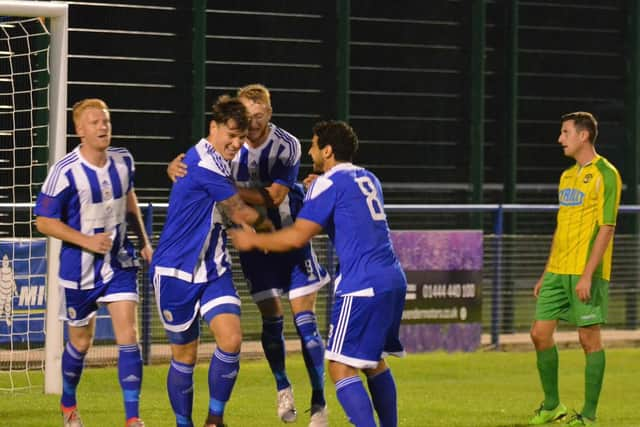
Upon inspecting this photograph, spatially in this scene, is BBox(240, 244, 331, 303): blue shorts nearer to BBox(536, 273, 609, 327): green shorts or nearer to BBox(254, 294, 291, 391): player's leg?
BBox(254, 294, 291, 391): player's leg

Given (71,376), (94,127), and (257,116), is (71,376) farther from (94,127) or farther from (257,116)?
(257,116)

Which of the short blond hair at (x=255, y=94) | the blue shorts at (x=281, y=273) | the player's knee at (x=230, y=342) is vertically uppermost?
the short blond hair at (x=255, y=94)

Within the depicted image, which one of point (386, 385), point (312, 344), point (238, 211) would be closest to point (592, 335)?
point (312, 344)

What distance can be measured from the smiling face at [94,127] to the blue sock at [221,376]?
58.9 inches

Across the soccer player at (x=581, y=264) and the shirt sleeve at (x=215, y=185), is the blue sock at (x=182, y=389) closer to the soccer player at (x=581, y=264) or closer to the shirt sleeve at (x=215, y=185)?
the shirt sleeve at (x=215, y=185)

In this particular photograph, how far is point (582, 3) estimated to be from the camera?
21.2 metres

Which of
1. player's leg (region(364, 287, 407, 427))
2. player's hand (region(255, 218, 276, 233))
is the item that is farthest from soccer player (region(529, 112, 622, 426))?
player's hand (region(255, 218, 276, 233))

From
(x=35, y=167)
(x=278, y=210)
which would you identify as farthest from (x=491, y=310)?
(x=278, y=210)

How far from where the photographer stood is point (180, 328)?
8617 mm

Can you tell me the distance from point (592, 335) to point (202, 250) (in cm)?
324

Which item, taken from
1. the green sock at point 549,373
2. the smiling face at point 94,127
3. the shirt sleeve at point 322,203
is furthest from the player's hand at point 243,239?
the green sock at point 549,373

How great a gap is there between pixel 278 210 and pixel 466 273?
6.41 meters

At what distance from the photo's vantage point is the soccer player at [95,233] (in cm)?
903

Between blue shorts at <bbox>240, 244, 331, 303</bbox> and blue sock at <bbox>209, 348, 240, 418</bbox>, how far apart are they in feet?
3.35
